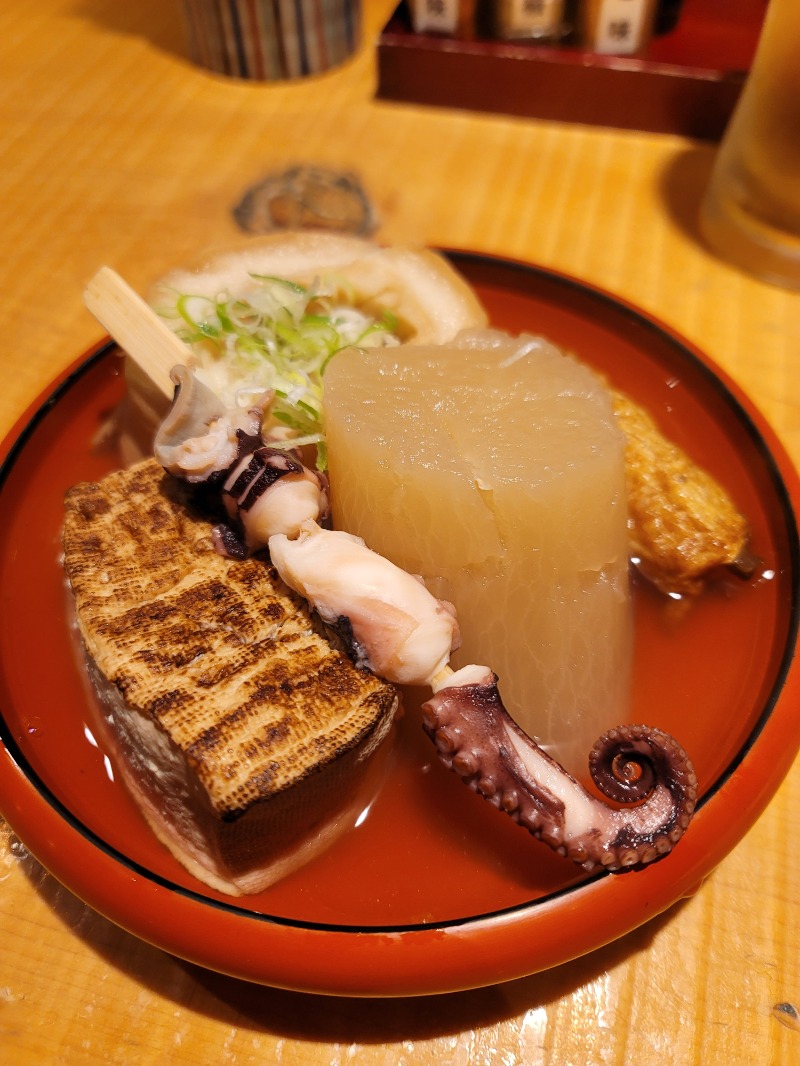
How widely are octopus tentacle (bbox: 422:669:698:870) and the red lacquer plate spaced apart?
6 cm

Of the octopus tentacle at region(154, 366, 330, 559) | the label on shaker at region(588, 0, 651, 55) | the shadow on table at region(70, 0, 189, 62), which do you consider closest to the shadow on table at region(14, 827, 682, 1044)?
the octopus tentacle at region(154, 366, 330, 559)

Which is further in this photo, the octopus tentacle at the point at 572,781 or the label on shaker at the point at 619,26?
the label on shaker at the point at 619,26

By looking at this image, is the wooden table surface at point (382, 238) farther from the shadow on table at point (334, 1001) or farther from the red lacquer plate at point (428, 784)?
the red lacquer plate at point (428, 784)

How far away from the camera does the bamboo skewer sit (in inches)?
54.5

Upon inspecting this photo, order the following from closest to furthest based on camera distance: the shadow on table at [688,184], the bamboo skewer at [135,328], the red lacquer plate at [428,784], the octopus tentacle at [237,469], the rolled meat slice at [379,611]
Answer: the red lacquer plate at [428,784]
the rolled meat slice at [379,611]
the octopus tentacle at [237,469]
the bamboo skewer at [135,328]
the shadow on table at [688,184]

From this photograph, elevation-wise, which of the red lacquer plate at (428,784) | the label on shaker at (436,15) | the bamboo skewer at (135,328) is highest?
the label on shaker at (436,15)

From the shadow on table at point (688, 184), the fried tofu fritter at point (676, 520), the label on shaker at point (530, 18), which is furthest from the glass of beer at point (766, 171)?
the fried tofu fritter at point (676, 520)

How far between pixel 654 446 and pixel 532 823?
0.82 m

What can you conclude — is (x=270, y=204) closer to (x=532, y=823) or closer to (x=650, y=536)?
(x=650, y=536)

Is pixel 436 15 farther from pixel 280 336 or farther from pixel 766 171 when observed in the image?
pixel 280 336

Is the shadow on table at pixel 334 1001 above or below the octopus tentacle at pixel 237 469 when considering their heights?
below

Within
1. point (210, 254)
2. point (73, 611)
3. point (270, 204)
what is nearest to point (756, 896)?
point (73, 611)

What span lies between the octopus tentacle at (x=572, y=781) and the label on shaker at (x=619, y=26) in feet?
7.91

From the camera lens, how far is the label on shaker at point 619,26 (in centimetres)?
252
